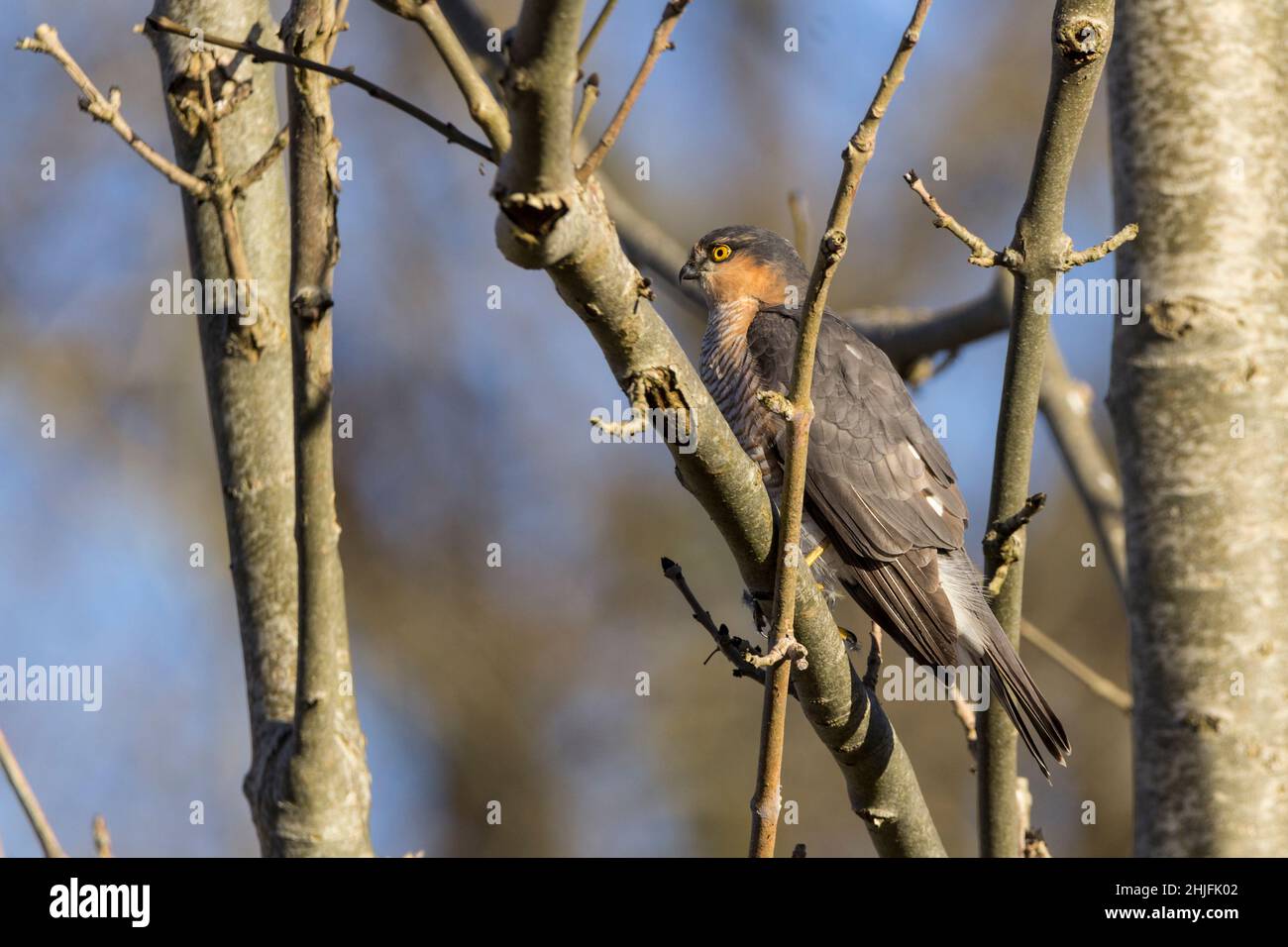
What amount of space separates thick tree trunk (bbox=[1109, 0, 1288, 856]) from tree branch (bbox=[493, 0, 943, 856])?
3.07 ft

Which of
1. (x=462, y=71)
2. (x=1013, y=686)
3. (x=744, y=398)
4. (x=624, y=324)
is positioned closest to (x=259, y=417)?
(x=624, y=324)

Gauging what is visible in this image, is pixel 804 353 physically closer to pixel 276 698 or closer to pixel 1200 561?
pixel 276 698

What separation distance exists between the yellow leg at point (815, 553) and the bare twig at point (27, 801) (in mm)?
2050

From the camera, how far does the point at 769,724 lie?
2385 mm

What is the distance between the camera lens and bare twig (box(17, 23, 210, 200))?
2.78 metres

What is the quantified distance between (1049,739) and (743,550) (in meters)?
1.64

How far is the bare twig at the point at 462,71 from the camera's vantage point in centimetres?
173

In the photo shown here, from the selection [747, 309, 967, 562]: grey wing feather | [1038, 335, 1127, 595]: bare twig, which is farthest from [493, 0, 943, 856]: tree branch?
[1038, 335, 1127, 595]: bare twig

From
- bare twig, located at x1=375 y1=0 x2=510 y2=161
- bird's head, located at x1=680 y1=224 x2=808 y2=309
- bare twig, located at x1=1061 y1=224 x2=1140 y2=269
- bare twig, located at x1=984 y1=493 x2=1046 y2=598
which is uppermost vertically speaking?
bird's head, located at x1=680 y1=224 x2=808 y2=309

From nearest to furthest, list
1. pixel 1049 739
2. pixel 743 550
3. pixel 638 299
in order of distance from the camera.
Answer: pixel 638 299 < pixel 743 550 < pixel 1049 739

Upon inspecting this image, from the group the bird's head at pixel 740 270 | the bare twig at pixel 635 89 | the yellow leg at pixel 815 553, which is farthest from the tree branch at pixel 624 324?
the bird's head at pixel 740 270

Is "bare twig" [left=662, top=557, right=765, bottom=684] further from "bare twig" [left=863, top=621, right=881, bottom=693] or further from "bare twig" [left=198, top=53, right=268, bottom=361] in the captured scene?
"bare twig" [left=198, top=53, right=268, bottom=361]

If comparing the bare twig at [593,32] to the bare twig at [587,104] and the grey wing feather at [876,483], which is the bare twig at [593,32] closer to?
the bare twig at [587,104]
